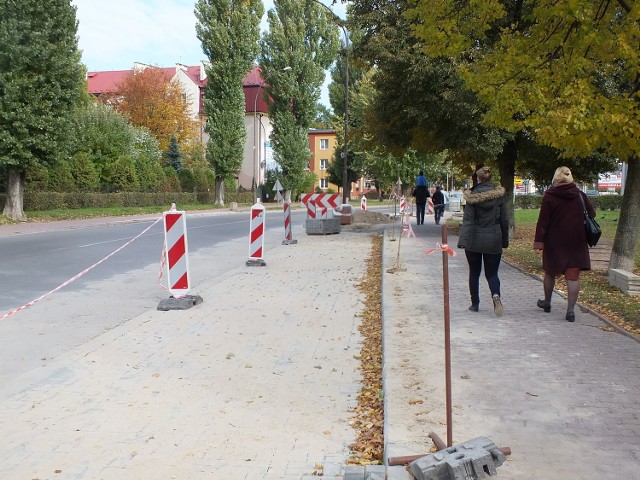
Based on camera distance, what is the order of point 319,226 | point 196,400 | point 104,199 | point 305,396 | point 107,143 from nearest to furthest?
point 196,400
point 305,396
point 319,226
point 104,199
point 107,143

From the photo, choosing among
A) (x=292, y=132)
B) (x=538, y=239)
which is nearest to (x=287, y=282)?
(x=538, y=239)

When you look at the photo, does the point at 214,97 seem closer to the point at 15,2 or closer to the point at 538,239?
the point at 15,2

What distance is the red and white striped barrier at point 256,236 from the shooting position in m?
13.8

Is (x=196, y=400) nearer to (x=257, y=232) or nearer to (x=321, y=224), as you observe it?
(x=257, y=232)

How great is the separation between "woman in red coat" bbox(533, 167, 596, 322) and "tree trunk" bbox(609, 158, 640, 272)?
3152mm

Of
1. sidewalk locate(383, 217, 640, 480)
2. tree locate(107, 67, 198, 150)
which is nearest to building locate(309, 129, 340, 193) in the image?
tree locate(107, 67, 198, 150)

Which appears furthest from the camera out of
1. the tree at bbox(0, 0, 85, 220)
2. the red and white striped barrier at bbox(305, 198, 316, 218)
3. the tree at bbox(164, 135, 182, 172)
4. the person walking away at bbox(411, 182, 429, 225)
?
the tree at bbox(164, 135, 182, 172)

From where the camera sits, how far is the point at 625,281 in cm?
996

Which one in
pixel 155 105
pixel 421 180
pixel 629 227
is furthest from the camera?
pixel 155 105

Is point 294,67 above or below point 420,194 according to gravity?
above

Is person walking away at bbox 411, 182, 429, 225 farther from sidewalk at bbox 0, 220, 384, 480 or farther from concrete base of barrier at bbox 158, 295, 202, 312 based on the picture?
concrete base of barrier at bbox 158, 295, 202, 312

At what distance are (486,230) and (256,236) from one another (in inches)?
261

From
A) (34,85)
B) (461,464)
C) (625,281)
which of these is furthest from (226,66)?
(461,464)

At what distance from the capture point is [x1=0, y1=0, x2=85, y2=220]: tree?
2641 cm
